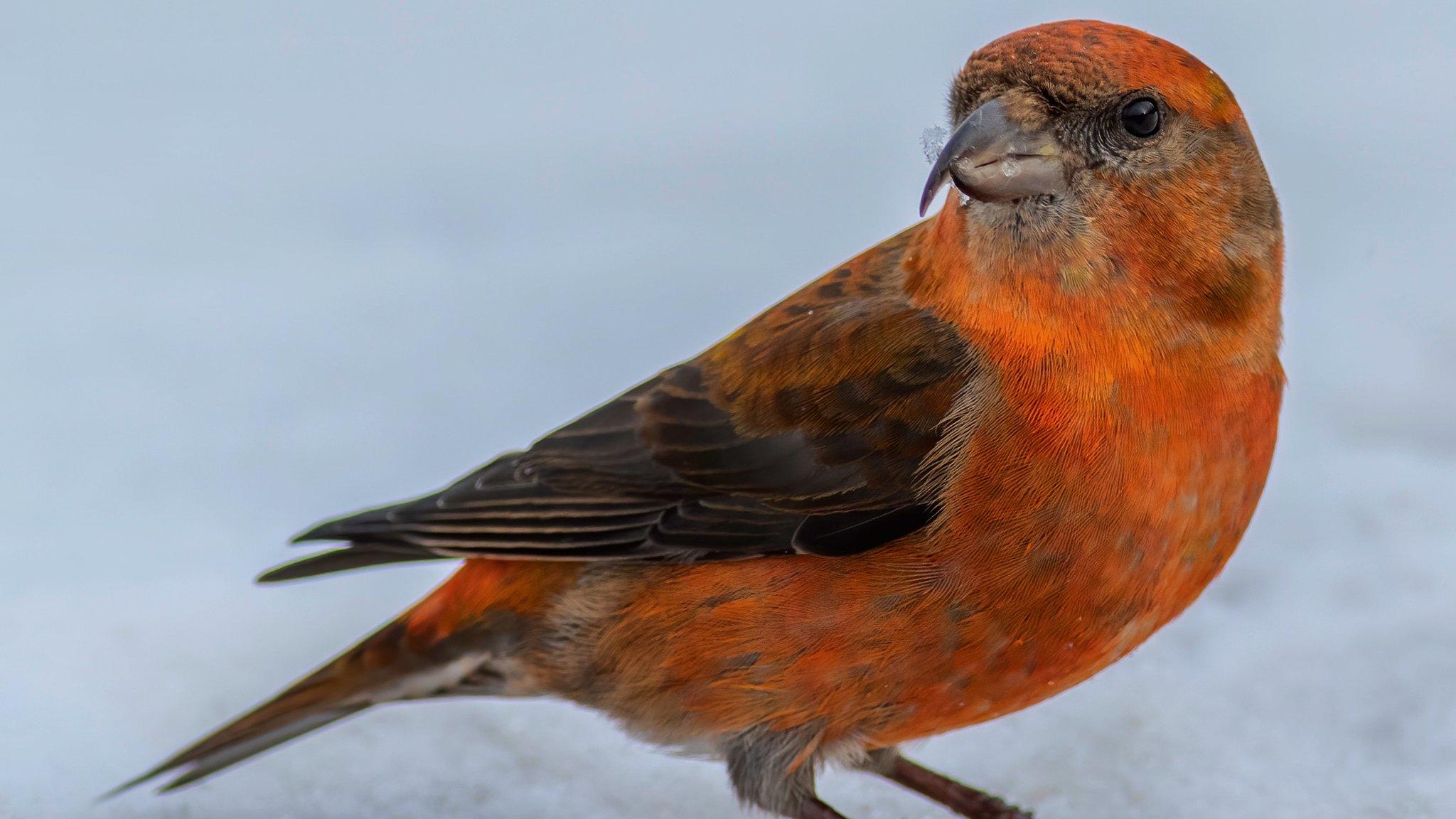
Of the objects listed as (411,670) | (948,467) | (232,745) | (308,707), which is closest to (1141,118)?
(948,467)

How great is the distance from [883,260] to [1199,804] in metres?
1.78

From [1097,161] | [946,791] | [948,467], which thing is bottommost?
[946,791]

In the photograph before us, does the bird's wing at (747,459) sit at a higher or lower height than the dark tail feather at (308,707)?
higher

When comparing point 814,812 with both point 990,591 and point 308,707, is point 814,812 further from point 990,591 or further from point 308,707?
point 308,707

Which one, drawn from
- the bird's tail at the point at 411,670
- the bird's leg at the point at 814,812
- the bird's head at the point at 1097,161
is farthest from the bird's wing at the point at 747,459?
the bird's leg at the point at 814,812

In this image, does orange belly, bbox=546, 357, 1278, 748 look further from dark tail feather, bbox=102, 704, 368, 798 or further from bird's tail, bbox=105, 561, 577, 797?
dark tail feather, bbox=102, 704, 368, 798

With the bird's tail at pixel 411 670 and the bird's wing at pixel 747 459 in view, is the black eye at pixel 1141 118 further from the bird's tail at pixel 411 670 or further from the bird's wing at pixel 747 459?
the bird's tail at pixel 411 670

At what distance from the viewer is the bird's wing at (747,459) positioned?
130 inches

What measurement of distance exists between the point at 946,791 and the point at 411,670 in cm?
146

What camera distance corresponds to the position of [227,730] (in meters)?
4.05

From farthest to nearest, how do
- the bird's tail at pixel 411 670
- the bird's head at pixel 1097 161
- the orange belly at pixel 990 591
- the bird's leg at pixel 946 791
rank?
the bird's leg at pixel 946 791, the bird's tail at pixel 411 670, the orange belly at pixel 990 591, the bird's head at pixel 1097 161

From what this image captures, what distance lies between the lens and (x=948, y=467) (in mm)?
3201

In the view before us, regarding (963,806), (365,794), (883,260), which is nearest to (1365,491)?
(963,806)

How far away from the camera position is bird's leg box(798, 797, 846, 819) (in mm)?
3662
